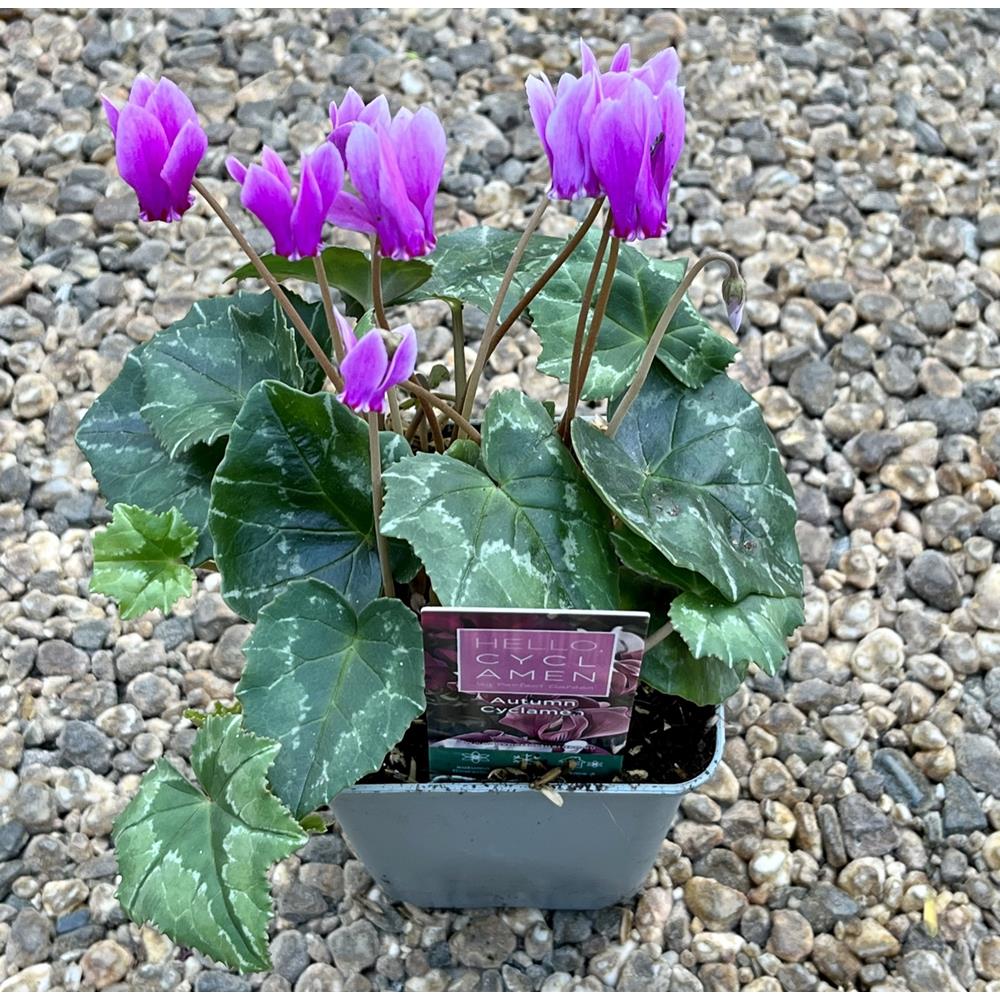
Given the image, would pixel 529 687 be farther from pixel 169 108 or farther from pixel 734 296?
pixel 169 108

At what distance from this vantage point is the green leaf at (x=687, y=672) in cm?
103

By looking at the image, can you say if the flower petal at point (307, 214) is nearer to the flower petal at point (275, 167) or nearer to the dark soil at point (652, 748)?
the flower petal at point (275, 167)

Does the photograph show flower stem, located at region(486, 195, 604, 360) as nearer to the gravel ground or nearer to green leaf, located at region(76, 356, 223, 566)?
green leaf, located at region(76, 356, 223, 566)

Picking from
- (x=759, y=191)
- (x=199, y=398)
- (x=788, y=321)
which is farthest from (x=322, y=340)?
(x=759, y=191)

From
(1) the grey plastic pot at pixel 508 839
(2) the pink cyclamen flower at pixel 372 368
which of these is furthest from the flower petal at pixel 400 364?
(1) the grey plastic pot at pixel 508 839

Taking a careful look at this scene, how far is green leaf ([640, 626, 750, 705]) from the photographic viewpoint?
1029 mm

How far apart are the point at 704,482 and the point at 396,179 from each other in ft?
1.36

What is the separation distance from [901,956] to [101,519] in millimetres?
1178

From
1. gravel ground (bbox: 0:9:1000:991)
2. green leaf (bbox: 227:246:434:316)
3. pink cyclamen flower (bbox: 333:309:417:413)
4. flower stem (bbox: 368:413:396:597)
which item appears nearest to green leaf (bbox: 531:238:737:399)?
green leaf (bbox: 227:246:434:316)

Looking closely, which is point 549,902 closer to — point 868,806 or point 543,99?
point 868,806

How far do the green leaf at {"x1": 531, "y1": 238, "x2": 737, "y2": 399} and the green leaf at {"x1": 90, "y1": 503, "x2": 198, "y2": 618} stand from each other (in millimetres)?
362

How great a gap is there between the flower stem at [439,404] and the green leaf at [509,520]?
5cm

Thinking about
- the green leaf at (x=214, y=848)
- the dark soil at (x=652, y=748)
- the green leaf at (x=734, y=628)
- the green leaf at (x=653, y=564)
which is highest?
the green leaf at (x=653, y=564)

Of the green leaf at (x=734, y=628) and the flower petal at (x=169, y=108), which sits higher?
the flower petal at (x=169, y=108)
